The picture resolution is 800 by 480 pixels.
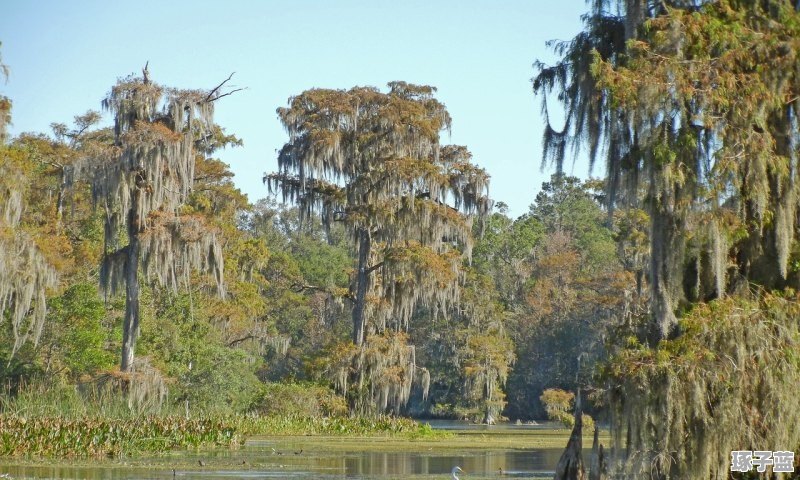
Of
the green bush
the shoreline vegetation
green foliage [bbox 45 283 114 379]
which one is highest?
green foliage [bbox 45 283 114 379]

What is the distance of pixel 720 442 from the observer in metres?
13.4

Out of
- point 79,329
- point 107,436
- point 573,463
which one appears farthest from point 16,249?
point 573,463

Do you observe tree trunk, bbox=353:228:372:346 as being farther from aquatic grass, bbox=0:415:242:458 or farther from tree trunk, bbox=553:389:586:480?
tree trunk, bbox=553:389:586:480

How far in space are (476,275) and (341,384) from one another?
69.2 ft

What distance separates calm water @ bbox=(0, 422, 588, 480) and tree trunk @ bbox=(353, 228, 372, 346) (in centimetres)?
982

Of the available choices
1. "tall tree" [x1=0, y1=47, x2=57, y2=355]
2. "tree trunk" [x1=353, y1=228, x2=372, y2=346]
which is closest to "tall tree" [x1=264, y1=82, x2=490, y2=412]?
"tree trunk" [x1=353, y1=228, x2=372, y2=346]

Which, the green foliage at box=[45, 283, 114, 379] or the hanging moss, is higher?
the green foliage at box=[45, 283, 114, 379]

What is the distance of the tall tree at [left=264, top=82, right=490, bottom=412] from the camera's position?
126 feet

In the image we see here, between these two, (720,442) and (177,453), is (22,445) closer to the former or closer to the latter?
(177,453)

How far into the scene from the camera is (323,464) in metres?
22.1

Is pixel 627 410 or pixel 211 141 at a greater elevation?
pixel 211 141

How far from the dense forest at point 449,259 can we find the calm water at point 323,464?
366cm

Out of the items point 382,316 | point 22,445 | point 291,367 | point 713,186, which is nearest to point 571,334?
point 291,367

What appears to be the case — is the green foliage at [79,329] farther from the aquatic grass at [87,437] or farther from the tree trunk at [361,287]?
the aquatic grass at [87,437]
